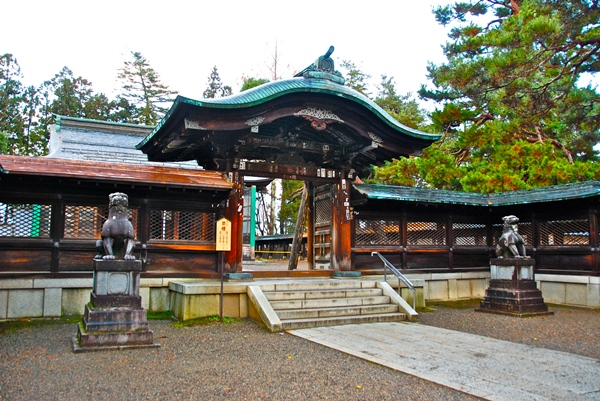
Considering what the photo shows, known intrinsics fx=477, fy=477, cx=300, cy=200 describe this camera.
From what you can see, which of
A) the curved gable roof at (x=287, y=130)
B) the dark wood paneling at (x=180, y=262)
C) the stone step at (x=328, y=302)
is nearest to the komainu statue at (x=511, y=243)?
the curved gable roof at (x=287, y=130)

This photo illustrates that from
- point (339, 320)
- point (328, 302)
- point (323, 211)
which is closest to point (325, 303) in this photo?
point (328, 302)

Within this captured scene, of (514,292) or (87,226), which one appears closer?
(87,226)

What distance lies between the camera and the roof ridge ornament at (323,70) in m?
10.9

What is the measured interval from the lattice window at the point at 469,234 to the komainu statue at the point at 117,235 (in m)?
9.65

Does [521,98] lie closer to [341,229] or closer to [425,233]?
[425,233]

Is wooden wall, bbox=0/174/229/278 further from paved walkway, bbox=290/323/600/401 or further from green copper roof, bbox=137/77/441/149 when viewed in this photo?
paved walkway, bbox=290/323/600/401

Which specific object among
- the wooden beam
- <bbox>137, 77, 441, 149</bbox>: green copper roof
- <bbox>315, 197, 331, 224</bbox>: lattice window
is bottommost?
<bbox>315, 197, 331, 224</bbox>: lattice window

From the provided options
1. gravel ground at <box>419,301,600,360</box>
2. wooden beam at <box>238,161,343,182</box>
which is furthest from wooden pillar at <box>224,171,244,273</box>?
gravel ground at <box>419,301,600,360</box>

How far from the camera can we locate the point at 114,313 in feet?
23.6

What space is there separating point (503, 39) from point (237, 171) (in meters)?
7.37

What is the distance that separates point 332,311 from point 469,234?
684 centimetres

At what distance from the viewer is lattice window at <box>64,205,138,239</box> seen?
33.5ft

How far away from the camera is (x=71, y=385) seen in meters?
5.23

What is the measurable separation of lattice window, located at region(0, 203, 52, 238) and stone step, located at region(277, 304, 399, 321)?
525cm
